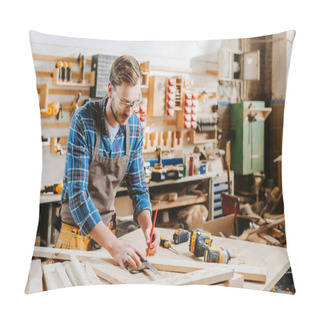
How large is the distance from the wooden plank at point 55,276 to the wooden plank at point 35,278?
3cm

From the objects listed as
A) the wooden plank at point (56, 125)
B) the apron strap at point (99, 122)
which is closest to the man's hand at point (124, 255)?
the apron strap at point (99, 122)

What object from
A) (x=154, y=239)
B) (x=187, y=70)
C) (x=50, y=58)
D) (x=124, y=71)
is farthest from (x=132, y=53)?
(x=154, y=239)

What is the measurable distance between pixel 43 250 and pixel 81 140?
57 cm

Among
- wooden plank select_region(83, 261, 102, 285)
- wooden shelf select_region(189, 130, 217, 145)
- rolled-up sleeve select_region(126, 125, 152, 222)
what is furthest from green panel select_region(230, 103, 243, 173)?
wooden plank select_region(83, 261, 102, 285)

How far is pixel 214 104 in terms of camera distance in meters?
2.06

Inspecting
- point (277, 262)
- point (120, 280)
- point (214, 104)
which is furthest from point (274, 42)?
point (120, 280)

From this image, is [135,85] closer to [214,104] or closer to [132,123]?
[132,123]

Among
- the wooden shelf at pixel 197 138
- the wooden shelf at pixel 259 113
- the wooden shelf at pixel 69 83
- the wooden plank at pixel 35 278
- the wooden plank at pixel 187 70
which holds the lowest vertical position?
the wooden plank at pixel 35 278

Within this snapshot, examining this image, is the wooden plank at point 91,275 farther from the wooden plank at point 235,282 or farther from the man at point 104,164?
the wooden plank at point 235,282

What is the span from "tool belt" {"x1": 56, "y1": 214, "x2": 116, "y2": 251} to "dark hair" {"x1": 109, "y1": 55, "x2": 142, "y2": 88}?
670 mm

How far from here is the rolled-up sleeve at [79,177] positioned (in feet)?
6.27

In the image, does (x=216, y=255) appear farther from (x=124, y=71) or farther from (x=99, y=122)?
(x=124, y=71)

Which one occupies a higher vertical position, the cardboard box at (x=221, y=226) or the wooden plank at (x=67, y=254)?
the cardboard box at (x=221, y=226)

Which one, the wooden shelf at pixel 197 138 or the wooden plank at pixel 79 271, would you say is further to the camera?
the wooden shelf at pixel 197 138
